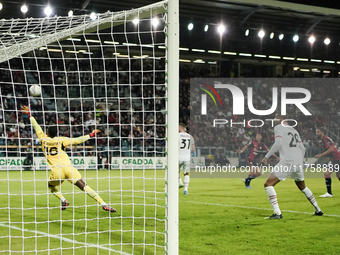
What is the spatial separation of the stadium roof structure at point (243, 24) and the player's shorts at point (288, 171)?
933 centimetres

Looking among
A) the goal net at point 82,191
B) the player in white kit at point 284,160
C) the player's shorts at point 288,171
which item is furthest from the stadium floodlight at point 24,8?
the player's shorts at point 288,171

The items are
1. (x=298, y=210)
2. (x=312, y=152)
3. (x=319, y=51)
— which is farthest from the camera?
(x=319, y=51)

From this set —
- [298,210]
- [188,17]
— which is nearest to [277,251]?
[298,210]

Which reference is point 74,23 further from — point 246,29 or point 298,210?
point 246,29

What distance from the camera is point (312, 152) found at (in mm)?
24906

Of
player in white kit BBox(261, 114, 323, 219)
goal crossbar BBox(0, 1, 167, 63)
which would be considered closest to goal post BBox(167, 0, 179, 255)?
goal crossbar BBox(0, 1, 167, 63)

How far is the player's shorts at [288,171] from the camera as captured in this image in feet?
25.9

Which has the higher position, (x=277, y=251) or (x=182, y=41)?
(x=182, y=41)

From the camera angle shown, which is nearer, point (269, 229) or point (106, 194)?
point (269, 229)

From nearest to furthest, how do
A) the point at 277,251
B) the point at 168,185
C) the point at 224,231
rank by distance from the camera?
1. the point at 168,185
2. the point at 277,251
3. the point at 224,231

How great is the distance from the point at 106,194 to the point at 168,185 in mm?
8373

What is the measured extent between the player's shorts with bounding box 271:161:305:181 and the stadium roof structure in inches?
367

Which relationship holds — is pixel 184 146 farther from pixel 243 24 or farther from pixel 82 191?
pixel 243 24

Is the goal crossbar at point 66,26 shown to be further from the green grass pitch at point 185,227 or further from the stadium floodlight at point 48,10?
the stadium floodlight at point 48,10
